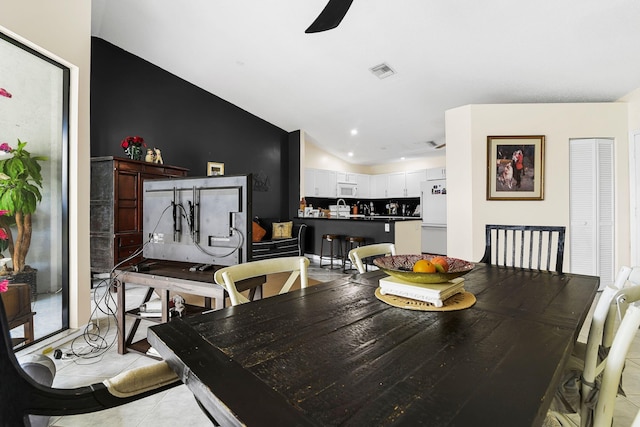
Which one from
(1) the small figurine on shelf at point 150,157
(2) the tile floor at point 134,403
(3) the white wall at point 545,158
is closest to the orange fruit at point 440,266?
(2) the tile floor at point 134,403

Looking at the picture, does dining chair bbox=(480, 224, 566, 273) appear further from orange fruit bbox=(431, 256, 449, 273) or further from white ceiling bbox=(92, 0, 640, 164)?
white ceiling bbox=(92, 0, 640, 164)

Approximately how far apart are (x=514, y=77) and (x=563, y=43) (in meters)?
0.63

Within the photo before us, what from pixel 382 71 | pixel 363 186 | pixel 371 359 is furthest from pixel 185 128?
pixel 371 359

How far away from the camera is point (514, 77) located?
3.77 m

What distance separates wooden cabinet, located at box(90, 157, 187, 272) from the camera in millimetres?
4020

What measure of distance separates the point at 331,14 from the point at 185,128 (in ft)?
15.2

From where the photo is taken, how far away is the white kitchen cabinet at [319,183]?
7.39 meters

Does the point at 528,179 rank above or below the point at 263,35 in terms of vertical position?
below

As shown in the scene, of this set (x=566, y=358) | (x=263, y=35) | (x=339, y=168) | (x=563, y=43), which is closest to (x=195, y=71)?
(x=263, y=35)

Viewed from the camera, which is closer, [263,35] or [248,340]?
[248,340]

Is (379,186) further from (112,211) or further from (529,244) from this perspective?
(112,211)

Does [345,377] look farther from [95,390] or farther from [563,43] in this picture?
[563,43]

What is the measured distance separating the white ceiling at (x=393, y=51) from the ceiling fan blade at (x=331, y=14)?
1463mm

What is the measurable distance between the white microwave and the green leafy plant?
637 centimetres
